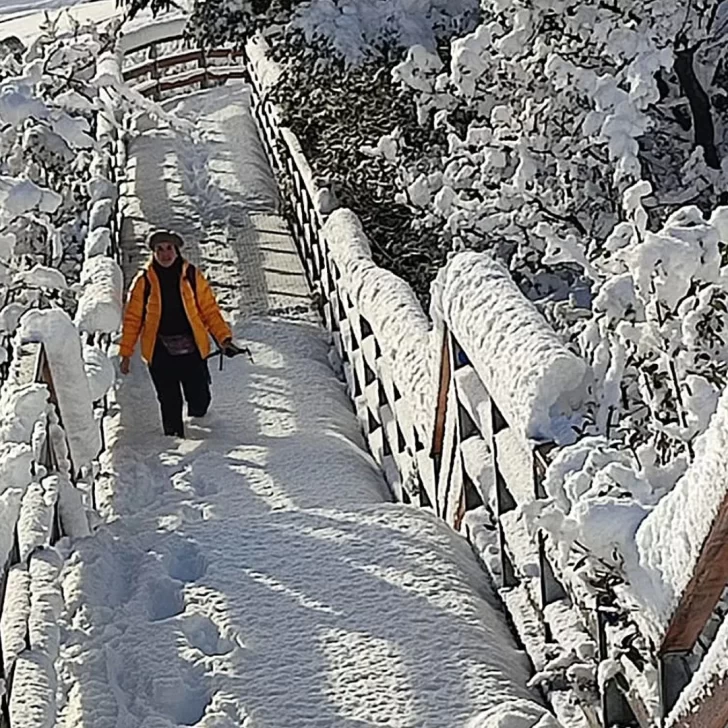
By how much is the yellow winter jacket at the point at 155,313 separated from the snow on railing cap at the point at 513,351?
344 centimetres

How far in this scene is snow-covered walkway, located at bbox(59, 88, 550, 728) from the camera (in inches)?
161

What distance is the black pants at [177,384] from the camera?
26.6 feet

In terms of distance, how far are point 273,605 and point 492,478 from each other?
0.77m

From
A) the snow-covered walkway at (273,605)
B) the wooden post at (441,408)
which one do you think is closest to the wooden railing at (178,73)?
the snow-covered walkway at (273,605)

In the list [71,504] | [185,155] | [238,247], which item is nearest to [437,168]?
[238,247]

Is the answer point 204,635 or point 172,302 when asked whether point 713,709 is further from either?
point 172,302

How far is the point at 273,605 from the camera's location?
4.62 metres

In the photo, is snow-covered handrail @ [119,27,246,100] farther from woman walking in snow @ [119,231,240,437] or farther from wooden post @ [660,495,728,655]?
wooden post @ [660,495,728,655]

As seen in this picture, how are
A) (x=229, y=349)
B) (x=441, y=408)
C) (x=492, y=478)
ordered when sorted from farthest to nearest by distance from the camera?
(x=229, y=349), (x=441, y=408), (x=492, y=478)

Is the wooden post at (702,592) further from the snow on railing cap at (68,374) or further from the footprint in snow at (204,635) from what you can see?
the snow on railing cap at (68,374)

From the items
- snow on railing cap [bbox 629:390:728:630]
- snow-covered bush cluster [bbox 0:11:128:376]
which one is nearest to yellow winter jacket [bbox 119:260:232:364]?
snow-covered bush cluster [bbox 0:11:128:376]

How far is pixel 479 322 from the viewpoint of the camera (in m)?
4.37

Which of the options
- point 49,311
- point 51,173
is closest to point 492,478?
point 49,311

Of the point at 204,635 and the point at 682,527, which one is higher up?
the point at 682,527
